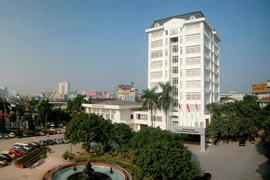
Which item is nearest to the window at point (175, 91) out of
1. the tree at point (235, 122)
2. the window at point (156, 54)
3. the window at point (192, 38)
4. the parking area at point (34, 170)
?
the window at point (156, 54)

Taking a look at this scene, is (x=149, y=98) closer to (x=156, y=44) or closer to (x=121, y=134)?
(x=121, y=134)

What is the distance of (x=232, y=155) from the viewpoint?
29469 millimetres

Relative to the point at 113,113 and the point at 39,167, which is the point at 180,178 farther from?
the point at 113,113

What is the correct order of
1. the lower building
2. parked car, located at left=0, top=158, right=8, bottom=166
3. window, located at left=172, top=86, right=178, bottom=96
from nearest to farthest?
parked car, located at left=0, top=158, right=8, bottom=166 → window, located at left=172, top=86, right=178, bottom=96 → the lower building

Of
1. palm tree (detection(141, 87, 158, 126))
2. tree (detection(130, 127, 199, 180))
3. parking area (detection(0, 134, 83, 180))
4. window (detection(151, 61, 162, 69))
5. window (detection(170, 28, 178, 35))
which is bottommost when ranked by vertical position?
parking area (detection(0, 134, 83, 180))

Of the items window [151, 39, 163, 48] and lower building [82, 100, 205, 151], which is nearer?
lower building [82, 100, 205, 151]

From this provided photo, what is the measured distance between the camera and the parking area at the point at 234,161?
890 inches

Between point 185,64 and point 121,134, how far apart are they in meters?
17.2

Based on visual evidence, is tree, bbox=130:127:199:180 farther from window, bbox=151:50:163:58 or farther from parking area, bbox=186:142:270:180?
window, bbox=151:50:163:58

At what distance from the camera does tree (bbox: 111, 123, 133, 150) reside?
29.1 m

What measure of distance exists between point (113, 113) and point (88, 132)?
15.2 meters

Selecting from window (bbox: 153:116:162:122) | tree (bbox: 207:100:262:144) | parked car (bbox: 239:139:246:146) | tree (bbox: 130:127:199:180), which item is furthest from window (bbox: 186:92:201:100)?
tree (bbox: 130:127:199:180)

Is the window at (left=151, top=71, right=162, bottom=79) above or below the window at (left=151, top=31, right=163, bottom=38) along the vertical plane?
below

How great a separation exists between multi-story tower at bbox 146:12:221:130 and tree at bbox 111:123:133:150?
31.8 feet
